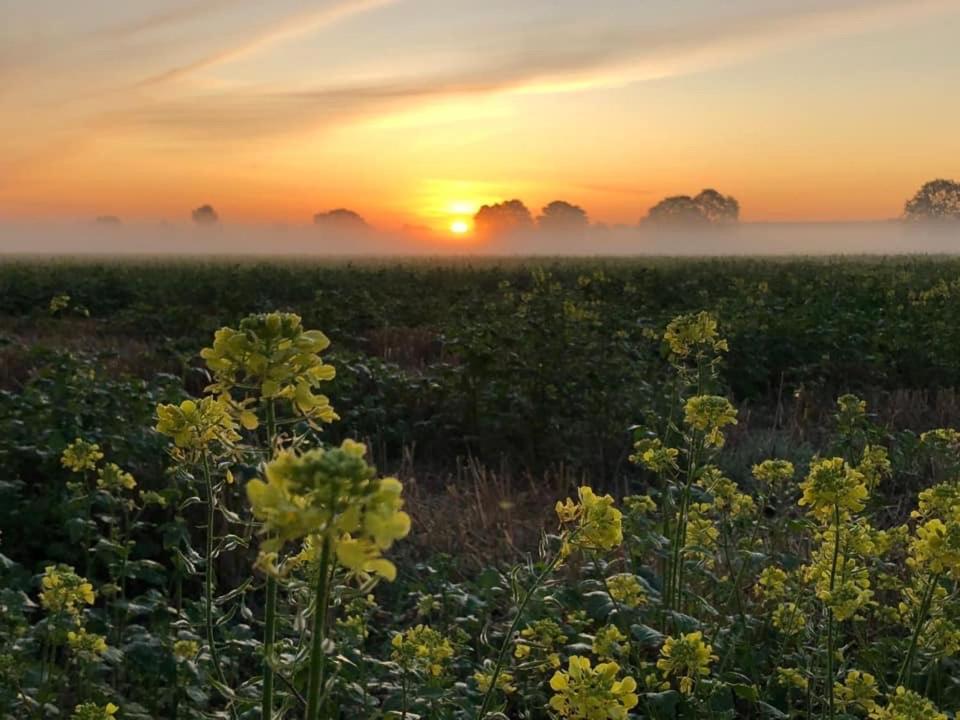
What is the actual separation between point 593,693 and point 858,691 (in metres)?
1.14

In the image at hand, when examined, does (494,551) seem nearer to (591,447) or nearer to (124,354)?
(591,447)

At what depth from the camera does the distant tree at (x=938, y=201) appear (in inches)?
4154

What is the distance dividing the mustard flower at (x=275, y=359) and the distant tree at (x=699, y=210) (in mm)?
130205

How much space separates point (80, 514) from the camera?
3949 mm

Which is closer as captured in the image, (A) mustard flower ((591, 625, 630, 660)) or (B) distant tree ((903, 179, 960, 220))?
(A) mustard flower ((591, 625, 630, 660))

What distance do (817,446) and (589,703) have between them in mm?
5470

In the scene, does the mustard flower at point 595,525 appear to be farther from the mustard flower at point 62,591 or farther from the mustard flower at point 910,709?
the mustard flower at point 62,591

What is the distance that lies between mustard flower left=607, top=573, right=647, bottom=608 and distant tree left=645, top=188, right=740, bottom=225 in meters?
129

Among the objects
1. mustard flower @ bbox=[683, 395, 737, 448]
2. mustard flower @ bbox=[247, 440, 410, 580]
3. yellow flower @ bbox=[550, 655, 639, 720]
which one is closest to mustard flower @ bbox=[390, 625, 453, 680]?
yellow flower @ bbox=[550, 655, 639, 720]

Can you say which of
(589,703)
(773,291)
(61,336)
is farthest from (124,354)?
(773,291)

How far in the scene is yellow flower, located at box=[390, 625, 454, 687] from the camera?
2.40 meters

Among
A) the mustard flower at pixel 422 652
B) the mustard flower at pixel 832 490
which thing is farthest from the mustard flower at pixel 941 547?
the mustard flower at pixel 422 652

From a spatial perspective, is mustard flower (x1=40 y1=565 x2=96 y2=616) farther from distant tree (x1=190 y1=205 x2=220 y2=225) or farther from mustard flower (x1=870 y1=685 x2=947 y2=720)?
distant tree (x1=190 y1=205 x2=220 y2=225)

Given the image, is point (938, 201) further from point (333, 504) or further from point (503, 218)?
point (333, 504)
